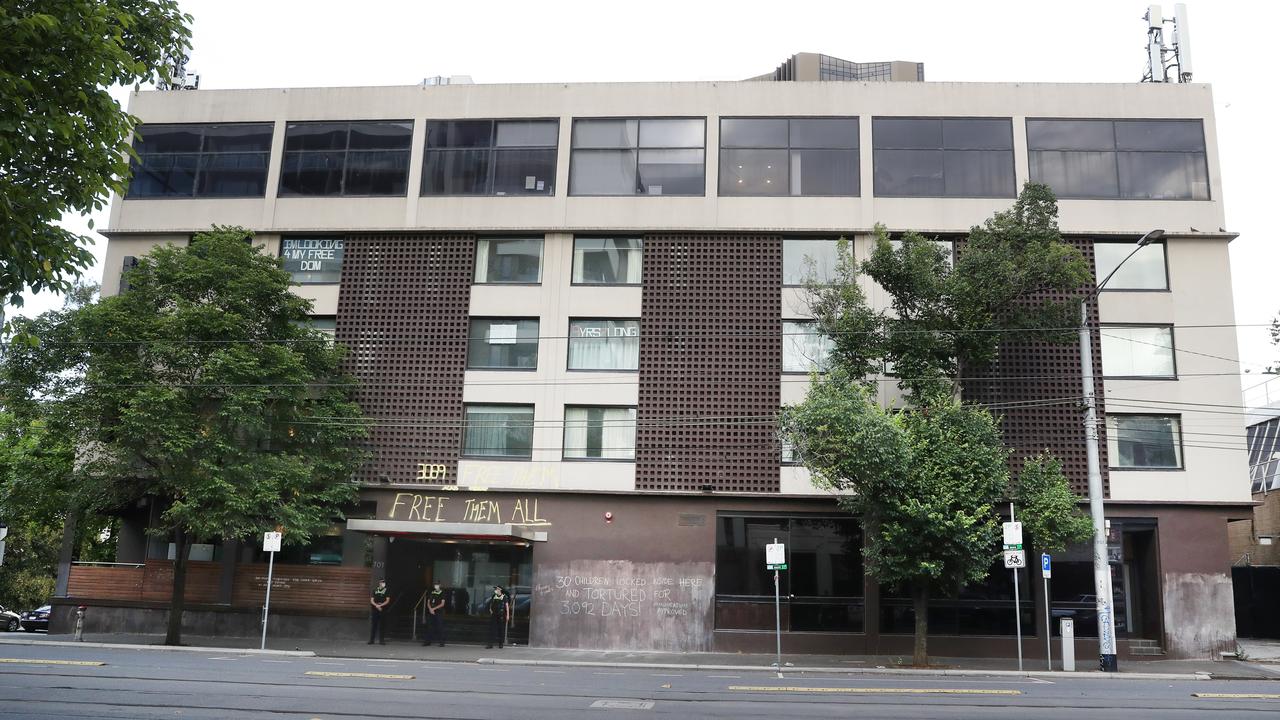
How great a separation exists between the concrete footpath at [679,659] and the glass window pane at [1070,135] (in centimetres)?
1476

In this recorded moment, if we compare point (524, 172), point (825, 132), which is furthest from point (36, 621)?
point (825, 132)

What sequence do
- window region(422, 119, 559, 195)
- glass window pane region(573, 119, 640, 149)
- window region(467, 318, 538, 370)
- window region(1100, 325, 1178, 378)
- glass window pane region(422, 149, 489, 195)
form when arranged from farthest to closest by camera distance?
glass window pane region(422, 149, 489, 195)
window region(422, 119, 559, 195)
glass window pane region(573, 119, 640, 149)
window region(467, 318, 538, 370)
window region(1100, 325, 1178, 378)

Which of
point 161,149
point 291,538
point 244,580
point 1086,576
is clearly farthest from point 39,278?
point 1086,576

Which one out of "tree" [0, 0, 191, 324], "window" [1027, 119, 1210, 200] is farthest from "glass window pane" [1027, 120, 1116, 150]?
"tree" [0, 0, 191, 324]

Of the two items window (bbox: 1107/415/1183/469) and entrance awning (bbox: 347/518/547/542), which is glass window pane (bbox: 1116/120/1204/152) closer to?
window (bbox: 1107/415/1183/469)

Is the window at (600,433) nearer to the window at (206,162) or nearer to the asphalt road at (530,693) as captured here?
the asphalt road at (530,693)

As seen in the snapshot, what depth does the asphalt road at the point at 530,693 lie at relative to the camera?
46.1 feet

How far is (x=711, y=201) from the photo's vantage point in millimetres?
30016

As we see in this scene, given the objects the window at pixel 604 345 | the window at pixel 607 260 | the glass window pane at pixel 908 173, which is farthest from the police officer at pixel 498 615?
the glass window pane at pixel 908 173

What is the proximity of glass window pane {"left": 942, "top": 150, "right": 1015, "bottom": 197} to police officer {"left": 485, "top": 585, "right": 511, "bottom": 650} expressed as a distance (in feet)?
57.5

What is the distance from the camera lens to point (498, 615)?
27.8 metres

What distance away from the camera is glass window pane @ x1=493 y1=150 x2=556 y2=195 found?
30.9 meters

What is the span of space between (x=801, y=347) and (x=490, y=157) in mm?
11319

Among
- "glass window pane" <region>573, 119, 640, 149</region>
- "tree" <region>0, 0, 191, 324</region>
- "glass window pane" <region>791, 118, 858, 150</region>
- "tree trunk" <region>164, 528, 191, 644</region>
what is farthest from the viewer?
"glass window pane" <region>573, 119, 640, 149</region>
